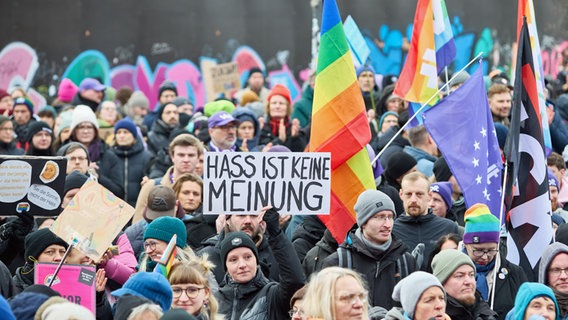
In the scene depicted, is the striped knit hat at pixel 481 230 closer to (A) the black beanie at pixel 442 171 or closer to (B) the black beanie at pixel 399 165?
(A) the black beanie at pixel 442 171

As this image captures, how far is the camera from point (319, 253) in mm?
10602

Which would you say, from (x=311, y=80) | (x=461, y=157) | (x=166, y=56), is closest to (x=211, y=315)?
(x=461, y=157)

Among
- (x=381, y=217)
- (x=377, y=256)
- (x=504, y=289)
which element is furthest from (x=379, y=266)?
(x=504, y=289)

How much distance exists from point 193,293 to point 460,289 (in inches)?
71.0

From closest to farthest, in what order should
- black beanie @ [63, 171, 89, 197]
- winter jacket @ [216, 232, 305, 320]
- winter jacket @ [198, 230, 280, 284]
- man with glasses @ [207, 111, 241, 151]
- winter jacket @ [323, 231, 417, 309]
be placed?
1. winter jacket @ [216, 232, 305, 320]
2. winter jacket @ [323, 231, 417, 309]
3. winter jacket @ [198, 230, 280, 284]
4. black beanie @ [63, 171, 89, 197]
5. man with glasses @ [207, 111, 241, 151]

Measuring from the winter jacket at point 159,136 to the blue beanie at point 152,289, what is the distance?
8.51 meters

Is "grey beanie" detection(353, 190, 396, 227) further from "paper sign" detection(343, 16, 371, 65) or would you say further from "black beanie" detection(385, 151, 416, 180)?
"paper sign" detection(343, 16, 371, 65)

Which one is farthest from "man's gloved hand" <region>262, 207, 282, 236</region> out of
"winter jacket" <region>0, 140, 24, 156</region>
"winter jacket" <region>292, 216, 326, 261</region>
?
"winter jacket" <region>0, 140, 24, 156</region>

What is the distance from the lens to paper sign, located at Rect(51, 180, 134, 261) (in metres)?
9.47

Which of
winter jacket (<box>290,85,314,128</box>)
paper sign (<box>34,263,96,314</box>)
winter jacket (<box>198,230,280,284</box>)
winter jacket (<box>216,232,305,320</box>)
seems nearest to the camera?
paper sign (<box>34,263,96,314</box>)

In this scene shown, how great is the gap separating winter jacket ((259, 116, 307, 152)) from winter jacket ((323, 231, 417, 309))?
5977 millimetres

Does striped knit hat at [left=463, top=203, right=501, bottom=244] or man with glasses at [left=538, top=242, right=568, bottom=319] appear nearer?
man with glasses at [left=538, top=242, right=568, bottom=319]

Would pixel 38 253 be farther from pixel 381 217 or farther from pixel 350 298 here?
pixel 350 298

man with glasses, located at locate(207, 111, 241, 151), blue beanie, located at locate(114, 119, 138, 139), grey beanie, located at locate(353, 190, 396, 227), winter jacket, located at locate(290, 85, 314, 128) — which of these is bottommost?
grey beanie, located at locate(353, 190, 396, 227)
